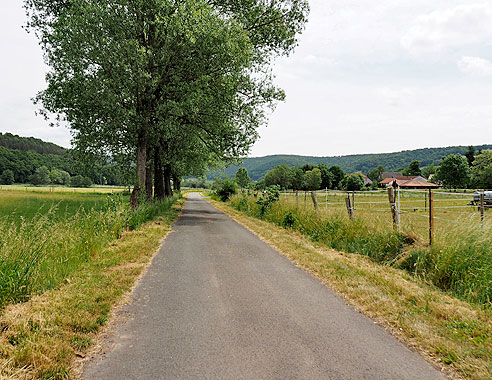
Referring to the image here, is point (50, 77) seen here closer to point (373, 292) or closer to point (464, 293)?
point (373, 292)

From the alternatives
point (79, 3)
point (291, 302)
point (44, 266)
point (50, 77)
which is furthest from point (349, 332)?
point (50, 77)

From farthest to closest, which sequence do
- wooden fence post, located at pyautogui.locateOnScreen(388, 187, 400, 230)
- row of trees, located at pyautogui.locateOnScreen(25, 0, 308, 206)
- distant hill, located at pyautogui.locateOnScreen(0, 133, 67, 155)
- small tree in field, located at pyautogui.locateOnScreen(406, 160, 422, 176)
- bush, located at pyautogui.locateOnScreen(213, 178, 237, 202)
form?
1. small tree in field, located at pyautogui.locateOnScreen(406, 160, 422, 176)
2. distant hill, located at pyautogui.locateOnScreen(0, 133, 67, 155)
3. bush, located at pyautogui.locateOnScreen(213, 178, 237, 202)
4. row of trees, located at pyautogui.locateOnScreen(25, 0, 308, 206)
5. wooden fence post, located at pyautogui.locateOnScreen(388, 187, 400, 230)

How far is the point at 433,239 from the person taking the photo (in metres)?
6.71

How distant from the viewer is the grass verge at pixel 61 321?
293 cm

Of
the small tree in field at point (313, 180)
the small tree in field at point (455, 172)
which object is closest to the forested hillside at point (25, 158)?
the small tree in field at point (313, 180)

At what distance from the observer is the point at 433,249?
6.52m

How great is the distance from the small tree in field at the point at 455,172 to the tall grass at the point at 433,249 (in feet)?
259

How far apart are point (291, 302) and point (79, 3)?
15.0 metres

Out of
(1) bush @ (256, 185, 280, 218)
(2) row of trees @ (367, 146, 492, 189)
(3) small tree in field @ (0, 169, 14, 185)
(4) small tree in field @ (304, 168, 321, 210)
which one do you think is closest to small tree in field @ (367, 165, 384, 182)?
(4) small tree in field @ (304, 168, 321, 210)

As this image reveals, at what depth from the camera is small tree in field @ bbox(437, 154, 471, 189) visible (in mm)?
73812

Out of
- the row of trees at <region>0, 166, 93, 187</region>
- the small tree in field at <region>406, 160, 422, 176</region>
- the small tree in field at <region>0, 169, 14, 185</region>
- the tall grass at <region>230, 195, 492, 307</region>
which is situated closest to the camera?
the tall grass at <region>230, 195, 492, 307</region>

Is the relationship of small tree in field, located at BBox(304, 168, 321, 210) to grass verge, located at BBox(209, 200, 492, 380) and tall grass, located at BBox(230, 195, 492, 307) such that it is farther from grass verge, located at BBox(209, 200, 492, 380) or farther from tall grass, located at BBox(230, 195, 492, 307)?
grass verge, located at BBox(209, 200, 492, 380)

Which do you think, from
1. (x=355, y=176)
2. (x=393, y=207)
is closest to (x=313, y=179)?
(x=355, y=176)

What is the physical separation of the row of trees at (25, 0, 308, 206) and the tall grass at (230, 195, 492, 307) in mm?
9228
